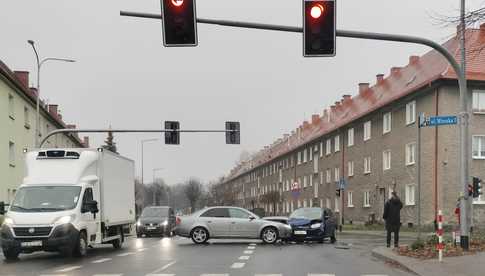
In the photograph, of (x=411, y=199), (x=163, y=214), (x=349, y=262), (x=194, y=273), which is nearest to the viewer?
(x=194, y=273)

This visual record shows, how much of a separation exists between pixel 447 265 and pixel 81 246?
9340 millimetres

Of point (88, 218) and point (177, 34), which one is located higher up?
point (177, 34)

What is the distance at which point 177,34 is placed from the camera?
→ 1163 cm

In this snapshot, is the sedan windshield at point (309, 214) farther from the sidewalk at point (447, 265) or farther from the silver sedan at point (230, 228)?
the sidewalk at point (447, 265)

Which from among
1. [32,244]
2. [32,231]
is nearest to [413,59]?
[32,231]

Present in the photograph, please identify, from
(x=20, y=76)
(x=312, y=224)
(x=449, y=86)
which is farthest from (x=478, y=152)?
(x=20, y=76)

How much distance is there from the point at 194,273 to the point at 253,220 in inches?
411

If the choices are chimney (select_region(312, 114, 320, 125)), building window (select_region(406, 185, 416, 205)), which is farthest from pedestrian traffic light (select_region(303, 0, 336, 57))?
chimney (select_region(312, 114, 320, 125))

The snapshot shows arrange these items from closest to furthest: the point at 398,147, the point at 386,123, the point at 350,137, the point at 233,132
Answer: the point at 233,132, the point at 398,147, the point at 386,123, the point at 350,137

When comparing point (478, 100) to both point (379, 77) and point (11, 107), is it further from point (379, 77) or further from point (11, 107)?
point (11, 107)

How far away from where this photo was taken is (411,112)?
126 feet

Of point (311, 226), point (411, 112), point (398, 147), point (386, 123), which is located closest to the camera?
Answer: point (311, 226)

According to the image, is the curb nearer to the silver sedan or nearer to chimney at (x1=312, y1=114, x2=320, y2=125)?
the silver sedan

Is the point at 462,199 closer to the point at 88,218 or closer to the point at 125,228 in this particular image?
the point at 88,218
